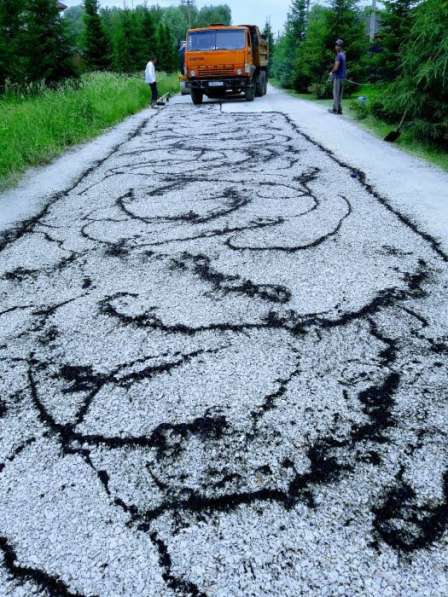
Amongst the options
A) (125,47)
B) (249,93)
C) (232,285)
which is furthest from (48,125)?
(125,47)

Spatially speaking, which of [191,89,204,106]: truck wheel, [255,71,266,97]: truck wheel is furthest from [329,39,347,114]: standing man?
[255,71,266,97]: truck wheel

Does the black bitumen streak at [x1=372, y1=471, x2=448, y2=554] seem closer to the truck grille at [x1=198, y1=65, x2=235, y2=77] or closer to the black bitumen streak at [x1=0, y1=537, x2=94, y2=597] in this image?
the black bitumen streak at [x1=0, y1=537, x2=94, y2=597]

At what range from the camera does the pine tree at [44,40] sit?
57.4ft

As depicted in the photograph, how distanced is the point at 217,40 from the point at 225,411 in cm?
1361

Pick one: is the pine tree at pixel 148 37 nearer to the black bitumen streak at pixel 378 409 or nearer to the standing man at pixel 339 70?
the standing man at pixel 339 70

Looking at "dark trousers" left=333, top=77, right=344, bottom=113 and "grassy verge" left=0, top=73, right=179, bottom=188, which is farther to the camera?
Answer: "dark trousers" left=333, top=77, right=344, bottom=113

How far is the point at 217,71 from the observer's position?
41.5ft

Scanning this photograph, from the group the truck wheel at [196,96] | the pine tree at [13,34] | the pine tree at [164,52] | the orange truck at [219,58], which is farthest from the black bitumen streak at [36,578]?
the pine tree at [164,52]

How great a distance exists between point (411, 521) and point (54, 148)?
6639mm

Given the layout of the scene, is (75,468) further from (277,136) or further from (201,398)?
(277,136)

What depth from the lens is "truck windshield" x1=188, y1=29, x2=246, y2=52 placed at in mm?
12758

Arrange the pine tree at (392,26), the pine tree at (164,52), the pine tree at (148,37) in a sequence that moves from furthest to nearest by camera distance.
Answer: the pine tree at (164,52), the pine tree at (148,37), the pine tree at (392,26)

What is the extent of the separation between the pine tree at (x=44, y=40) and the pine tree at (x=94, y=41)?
10.6 meters

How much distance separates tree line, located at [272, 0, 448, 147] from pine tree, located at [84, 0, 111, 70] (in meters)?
11.0
